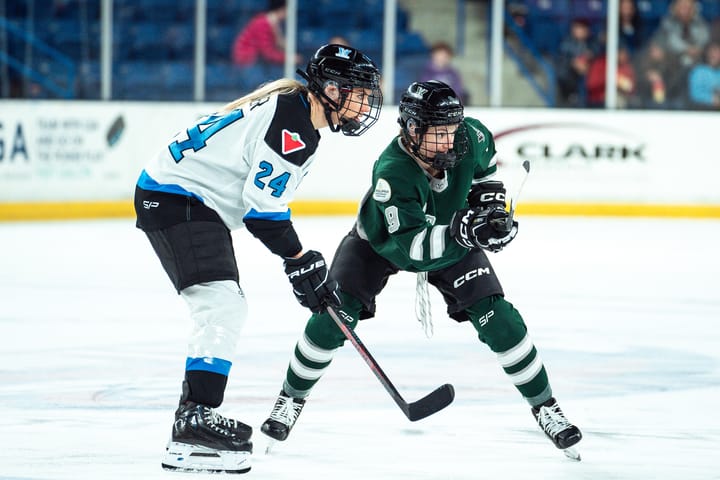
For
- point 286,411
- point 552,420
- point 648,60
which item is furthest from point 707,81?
point 286,411

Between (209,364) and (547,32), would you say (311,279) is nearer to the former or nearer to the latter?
(209,364)

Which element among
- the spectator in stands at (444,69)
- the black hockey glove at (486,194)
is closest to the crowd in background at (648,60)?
the spectator in stands at (444,69)

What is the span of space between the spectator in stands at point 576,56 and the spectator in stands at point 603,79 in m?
0.06

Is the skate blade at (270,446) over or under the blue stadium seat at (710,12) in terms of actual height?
under

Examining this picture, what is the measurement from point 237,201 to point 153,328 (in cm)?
218

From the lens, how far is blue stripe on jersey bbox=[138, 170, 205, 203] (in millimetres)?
3047

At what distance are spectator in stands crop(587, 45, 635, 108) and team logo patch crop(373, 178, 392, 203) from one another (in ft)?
25.1

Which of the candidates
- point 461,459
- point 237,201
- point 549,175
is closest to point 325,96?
point 237,201

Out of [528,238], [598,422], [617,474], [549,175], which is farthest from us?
[549,175]

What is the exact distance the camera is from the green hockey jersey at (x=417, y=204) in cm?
312

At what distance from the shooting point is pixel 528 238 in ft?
27.9

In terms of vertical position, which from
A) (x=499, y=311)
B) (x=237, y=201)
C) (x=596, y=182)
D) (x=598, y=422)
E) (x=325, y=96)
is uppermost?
(x=325, y=96)

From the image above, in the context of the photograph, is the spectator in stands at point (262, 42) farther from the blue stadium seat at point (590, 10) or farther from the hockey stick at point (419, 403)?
the hockey stick at point (419, 403)

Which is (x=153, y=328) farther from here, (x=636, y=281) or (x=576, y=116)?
(x=576, y=116)
